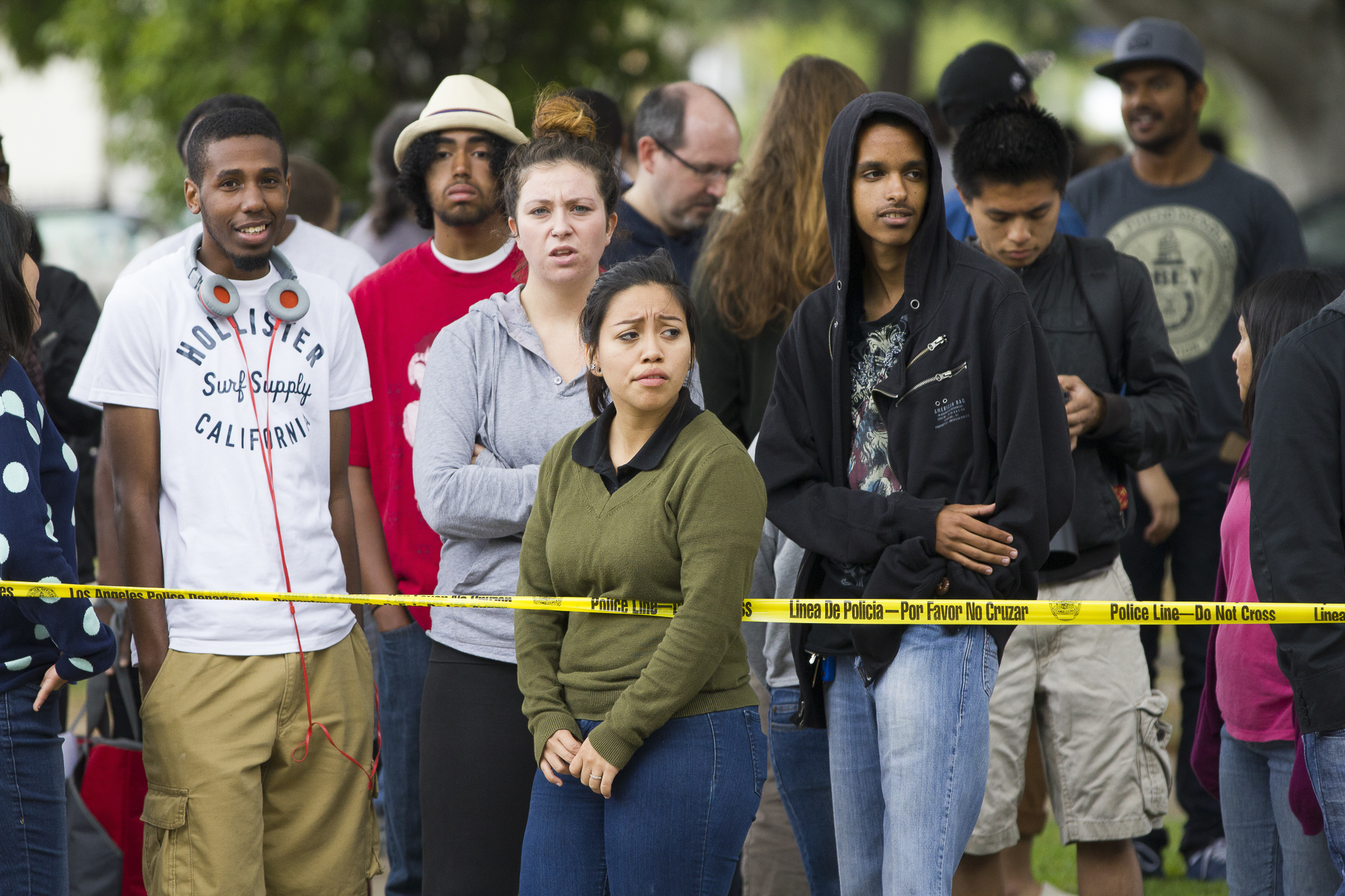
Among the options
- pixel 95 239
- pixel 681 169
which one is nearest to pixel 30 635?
pixel 681 169

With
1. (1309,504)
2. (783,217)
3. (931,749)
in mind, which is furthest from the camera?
(783,217)

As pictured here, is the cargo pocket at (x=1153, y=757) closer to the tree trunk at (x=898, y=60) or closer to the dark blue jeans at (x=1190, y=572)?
the dark blue jeans at (x=1190, y=572)

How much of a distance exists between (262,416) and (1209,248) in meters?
3.75

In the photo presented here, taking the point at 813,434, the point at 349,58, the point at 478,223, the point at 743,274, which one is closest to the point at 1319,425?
the point at 813,434

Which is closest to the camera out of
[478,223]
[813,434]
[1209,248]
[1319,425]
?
[1319,425]

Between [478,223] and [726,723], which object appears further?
[478,223]

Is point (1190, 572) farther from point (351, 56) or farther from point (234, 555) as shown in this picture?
point (351, 56)

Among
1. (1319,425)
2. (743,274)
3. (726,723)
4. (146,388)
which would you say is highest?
(743,274)

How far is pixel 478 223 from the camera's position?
14.4 feet

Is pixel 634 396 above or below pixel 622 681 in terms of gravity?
above

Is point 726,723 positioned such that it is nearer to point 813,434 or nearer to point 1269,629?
point 813,434

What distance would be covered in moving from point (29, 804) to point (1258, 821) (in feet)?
9.80

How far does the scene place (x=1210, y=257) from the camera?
5695 mm

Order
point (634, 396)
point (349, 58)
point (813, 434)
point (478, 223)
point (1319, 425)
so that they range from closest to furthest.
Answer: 1. point (1319, 425)
2. point (634, 396)
3. point (813, 434)
4. point (478, 223)
5. point (349, 58)
